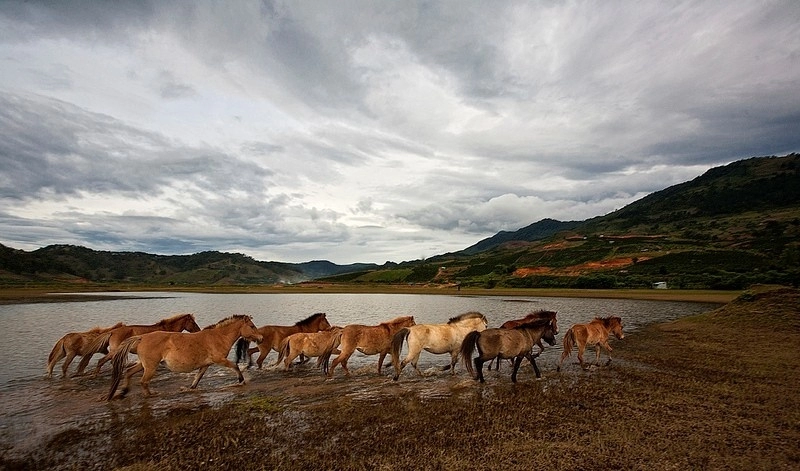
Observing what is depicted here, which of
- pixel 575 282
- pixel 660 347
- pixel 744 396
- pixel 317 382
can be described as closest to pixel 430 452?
pixel 317 382

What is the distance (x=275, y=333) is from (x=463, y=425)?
872 centimetres

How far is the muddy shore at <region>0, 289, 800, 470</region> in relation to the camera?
19.7ft

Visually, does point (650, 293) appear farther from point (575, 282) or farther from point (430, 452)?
point (430, 452)

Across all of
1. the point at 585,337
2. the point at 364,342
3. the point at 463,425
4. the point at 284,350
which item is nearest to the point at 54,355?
the point at 284,350

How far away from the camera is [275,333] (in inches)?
551

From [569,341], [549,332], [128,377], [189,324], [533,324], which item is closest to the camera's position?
[128,377]

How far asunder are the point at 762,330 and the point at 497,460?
19.4 meters

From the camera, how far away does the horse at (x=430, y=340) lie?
11.9 m

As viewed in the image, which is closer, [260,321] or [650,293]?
[260,321]

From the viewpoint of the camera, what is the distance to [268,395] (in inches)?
387

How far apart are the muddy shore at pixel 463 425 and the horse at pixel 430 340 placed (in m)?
0.63

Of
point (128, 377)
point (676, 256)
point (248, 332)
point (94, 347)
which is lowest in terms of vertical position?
point (128, 377)

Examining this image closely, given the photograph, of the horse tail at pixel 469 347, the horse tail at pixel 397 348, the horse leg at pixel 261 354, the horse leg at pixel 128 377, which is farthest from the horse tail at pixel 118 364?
the horse tail at pixel 469 347

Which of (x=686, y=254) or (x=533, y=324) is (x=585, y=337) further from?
(x=686, y=254)
